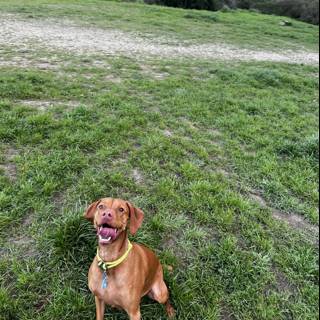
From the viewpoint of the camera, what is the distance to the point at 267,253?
3.54 metres

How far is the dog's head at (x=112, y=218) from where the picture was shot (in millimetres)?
2365

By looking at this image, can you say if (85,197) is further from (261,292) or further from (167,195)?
(261,292)

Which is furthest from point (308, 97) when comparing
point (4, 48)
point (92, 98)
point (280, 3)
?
point (280, 3)

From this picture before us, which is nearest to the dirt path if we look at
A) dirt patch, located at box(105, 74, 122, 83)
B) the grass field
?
dirt patch, located at box(105, 74, 122, 83)

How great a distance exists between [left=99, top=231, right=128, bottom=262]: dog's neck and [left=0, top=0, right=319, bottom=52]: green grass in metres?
12.5

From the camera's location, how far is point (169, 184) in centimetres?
439

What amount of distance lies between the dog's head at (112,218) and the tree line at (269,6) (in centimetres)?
2734

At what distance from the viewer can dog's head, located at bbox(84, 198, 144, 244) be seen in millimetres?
2365

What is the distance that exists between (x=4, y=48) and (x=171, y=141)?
690 centimetres

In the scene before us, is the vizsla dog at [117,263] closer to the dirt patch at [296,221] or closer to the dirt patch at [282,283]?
the dirt patch at [282,283]

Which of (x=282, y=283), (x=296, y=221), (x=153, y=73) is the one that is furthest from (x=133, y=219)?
(x=153, y=73)

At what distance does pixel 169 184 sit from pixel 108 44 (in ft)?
29.4

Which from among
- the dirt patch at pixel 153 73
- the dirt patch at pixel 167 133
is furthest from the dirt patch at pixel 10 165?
the dirt patch at pixel 153 73

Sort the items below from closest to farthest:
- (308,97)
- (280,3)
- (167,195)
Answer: (167,195)
(308,97)
(280,3)
